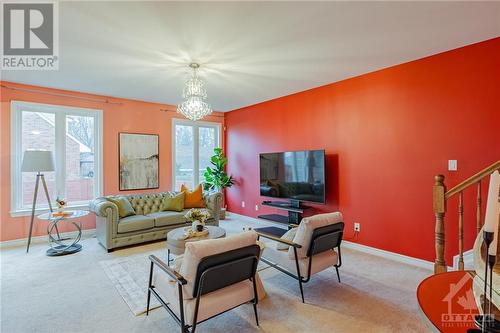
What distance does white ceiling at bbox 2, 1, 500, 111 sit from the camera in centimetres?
234

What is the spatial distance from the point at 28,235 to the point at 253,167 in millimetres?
4396

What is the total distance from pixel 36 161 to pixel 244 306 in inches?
152

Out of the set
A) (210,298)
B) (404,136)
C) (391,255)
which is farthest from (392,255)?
(210,298)

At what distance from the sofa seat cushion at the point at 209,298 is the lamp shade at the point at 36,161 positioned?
3159 mm

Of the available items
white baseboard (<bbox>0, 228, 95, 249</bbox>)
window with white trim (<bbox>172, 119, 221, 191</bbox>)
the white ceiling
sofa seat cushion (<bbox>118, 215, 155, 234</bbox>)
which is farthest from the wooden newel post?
white baseboard (<bbox>0, 228, 95, 249</bbox>)

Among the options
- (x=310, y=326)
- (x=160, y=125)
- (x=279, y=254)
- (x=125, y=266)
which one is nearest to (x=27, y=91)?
(x=160, y=125)

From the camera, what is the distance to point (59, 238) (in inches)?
177

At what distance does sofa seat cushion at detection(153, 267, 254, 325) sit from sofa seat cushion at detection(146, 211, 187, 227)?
7.64ft

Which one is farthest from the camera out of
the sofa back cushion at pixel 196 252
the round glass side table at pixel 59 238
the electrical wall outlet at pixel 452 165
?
the round glass side table at pixel 59 238

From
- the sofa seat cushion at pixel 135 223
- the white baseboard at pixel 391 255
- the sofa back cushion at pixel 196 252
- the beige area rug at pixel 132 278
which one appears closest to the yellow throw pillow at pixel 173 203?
the sofa seat cushion at pixel 135 223

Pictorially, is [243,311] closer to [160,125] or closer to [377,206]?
[377,206]

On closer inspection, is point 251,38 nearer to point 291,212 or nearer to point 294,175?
point 294,175

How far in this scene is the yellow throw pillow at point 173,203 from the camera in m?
4.94

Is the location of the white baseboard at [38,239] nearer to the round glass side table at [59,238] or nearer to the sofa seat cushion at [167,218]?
the round glass side table at [59,238]
